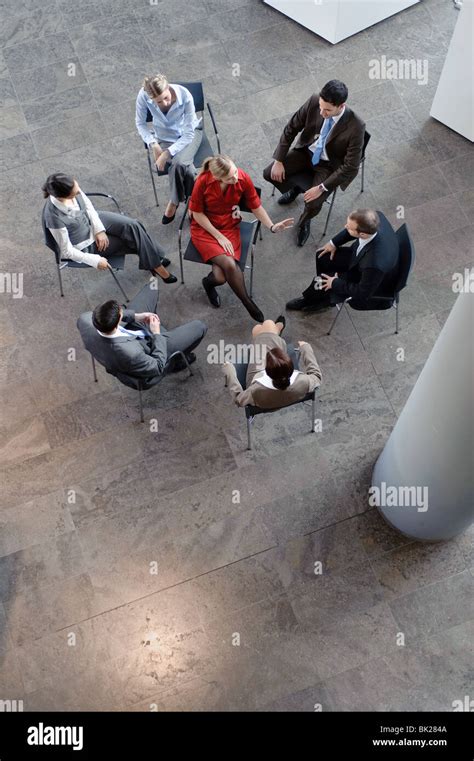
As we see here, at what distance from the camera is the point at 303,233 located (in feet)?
18.9

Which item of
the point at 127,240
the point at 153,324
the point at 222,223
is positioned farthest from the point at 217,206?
the point at 153,324

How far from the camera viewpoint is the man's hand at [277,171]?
217 inches

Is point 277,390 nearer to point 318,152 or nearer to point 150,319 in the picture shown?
point 150,319

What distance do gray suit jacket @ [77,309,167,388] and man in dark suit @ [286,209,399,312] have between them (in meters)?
1.18

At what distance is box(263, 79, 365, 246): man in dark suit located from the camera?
5.07 metres

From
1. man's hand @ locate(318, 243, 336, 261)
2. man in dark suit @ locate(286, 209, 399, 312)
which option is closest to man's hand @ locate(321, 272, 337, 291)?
man in dark suit @ locate(286, 209, 399, 312)

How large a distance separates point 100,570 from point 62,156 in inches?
129

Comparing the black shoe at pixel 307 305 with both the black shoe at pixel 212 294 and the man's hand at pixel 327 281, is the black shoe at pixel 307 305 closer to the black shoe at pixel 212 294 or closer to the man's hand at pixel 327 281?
the man's hand at pixel 327 281

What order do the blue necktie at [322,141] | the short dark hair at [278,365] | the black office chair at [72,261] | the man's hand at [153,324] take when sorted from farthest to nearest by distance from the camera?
1. the blue necktie at [322,141]
2. the black office chair at [72,261]
3. the man's hand at [153,324]
4. the short dark hair at [278,365]

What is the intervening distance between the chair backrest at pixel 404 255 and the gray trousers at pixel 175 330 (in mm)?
1324

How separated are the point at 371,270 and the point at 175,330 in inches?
52.9

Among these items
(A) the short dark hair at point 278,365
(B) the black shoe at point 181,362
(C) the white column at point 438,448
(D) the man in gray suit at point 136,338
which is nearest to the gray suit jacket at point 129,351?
(D) the man in gray suit at point 136,338
